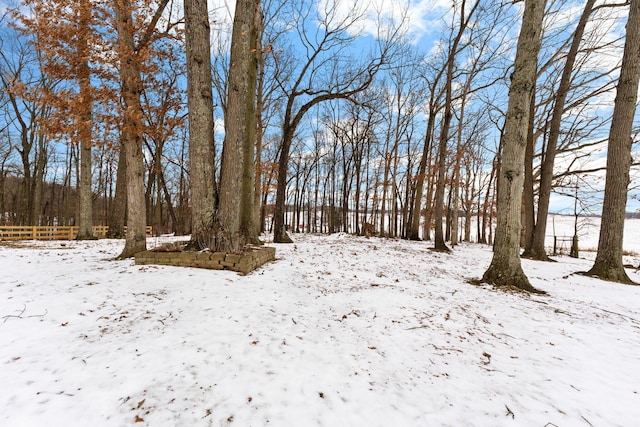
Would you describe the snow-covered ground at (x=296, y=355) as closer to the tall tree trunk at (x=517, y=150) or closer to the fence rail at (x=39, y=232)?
the tall tree trunk at (x=517, y=150)

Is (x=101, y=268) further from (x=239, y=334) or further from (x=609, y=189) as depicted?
(x=609, y=189)

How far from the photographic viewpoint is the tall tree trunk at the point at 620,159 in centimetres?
644

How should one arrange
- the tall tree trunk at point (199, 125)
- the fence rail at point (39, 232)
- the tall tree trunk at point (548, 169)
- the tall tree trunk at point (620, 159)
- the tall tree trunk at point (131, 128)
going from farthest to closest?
the fence rail at point (39, 232), the tall tree trunk at point (548, 169), the tall tree trunk at point (620, 159), the tall tree trunk at point (131, 128), the tall tree trunk at point (199, 125)

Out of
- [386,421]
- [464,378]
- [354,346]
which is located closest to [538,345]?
[464,378]

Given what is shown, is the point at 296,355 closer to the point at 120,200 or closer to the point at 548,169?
the point at 548,169

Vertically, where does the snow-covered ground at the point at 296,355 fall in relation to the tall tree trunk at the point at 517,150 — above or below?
below

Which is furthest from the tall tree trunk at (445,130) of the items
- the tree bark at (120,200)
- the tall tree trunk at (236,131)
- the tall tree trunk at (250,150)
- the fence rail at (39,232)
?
the fence rail at (39,232)

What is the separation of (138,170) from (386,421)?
7124 mm

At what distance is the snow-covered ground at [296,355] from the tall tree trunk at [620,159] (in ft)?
9.37

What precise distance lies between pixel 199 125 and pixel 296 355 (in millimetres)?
5072

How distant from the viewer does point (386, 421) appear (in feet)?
5.63

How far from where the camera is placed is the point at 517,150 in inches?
202

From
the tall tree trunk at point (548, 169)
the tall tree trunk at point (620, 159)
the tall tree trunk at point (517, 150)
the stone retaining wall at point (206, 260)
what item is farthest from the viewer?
the tall tree trunk at point (548, 169)

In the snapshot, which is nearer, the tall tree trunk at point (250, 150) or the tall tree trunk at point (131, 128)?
the tall tree trunk at point (131, 128)
